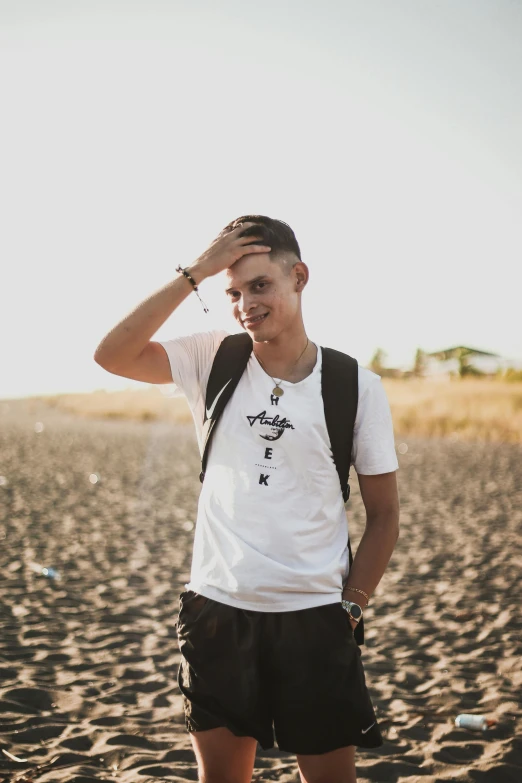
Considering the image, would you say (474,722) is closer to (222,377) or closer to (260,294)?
(222,377)

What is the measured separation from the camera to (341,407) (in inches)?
98.8

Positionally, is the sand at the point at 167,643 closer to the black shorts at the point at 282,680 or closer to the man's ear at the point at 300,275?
the black shorts at the point at 282,680

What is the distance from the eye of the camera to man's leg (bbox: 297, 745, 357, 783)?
7.91 feet

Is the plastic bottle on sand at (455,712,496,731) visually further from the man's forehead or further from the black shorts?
the man's forehead

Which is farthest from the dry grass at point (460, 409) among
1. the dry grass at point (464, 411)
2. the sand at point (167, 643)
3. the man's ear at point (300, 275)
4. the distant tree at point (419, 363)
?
the man's ear at point (300, 275)

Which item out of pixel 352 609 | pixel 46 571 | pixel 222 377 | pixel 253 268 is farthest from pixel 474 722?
pixel 46 571

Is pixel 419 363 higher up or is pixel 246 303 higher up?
pixel 419 363

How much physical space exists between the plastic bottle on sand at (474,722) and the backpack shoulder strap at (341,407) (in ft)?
10.3

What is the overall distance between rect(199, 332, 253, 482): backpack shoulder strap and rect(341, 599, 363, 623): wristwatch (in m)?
0.74

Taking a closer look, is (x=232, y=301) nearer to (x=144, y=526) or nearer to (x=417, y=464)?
(x=144, y=526)

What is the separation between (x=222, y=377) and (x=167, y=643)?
4.82 meters

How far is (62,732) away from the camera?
187 inches

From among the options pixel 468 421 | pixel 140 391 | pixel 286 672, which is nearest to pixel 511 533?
pixel 286 672

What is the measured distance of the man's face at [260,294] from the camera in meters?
2.54
